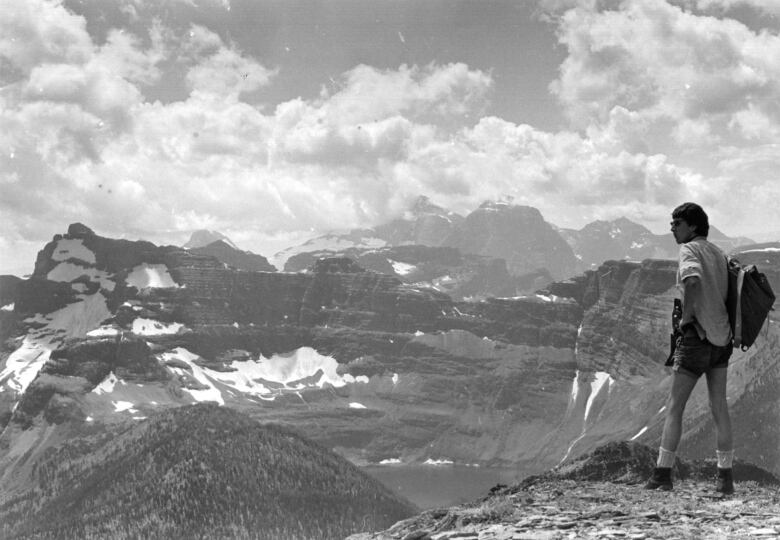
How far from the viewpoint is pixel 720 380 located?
20797 mm

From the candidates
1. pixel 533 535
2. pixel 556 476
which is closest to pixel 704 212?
pixel 533 535

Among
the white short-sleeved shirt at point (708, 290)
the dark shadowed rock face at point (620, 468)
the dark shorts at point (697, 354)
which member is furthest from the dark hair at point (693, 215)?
the dark shadowed rock face at point (620, 468)

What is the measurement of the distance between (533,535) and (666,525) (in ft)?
8.40

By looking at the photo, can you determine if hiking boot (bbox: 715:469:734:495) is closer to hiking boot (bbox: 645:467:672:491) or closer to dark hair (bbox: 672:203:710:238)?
hiking boot (bbox: 645:467:672:491)

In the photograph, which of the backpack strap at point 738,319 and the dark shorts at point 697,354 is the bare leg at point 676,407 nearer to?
the dark shorts at point 697,354

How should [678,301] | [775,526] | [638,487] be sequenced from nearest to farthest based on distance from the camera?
[775,526] → [678,301] → [638,487]

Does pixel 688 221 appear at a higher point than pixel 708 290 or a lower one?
higher

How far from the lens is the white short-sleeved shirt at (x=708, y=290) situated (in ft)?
65.7

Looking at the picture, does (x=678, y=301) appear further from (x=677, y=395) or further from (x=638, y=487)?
(x=638, y=487)

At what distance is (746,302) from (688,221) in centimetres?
216

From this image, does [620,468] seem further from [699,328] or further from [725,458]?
[699,328]

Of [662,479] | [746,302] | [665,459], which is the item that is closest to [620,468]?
[662,479]

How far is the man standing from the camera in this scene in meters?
20.1

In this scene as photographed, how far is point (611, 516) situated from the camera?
19.0m
